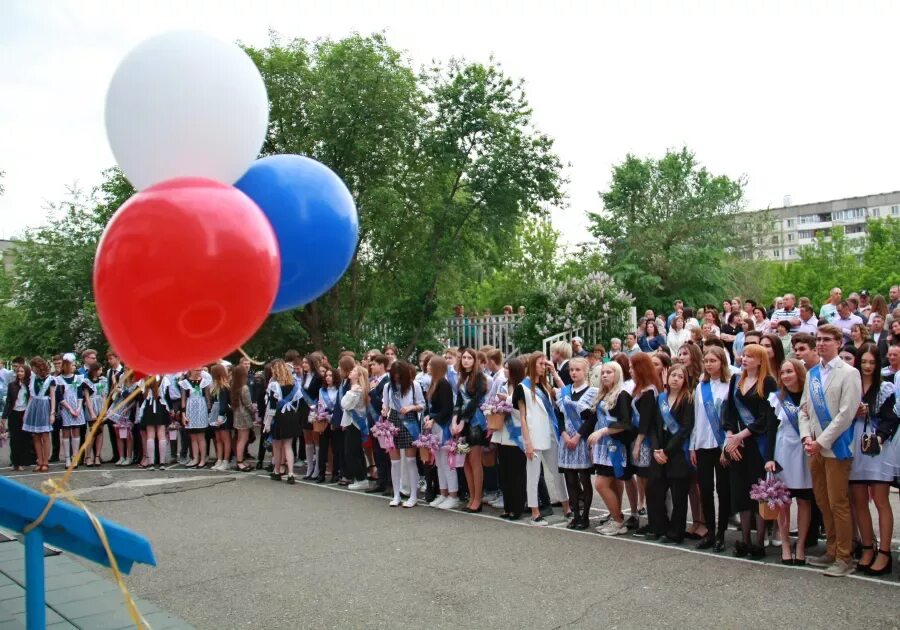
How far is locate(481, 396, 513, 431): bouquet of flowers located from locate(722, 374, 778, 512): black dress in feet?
8.54

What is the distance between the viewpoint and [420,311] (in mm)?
19672

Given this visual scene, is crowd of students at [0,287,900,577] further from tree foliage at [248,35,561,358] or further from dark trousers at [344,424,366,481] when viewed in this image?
tree foliage at [248,35,561,358]

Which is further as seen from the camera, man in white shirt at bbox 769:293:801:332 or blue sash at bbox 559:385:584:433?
man in white shirt at bbox 769:293:801:332

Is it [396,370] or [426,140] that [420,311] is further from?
[396,370]

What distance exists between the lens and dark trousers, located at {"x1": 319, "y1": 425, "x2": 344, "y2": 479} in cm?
1189

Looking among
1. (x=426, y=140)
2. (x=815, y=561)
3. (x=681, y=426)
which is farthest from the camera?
(x=426, y=140)

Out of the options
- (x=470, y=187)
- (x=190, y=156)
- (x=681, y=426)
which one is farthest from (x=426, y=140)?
(x=190, y=156)

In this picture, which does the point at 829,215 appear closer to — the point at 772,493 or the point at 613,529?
the point at 613,529

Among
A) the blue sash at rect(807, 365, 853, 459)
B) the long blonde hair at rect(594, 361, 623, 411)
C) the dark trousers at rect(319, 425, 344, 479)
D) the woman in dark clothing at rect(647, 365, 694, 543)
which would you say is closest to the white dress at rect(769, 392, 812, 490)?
the blue sash at rect(807, 365, 853, 459)

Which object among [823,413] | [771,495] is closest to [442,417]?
[771,495]

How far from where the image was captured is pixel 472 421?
9.48 metres

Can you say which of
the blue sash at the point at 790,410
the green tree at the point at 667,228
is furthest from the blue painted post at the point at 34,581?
the green tree at the point at 667,228

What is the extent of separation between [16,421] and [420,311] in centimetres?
927

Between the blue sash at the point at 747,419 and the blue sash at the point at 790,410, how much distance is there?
289mm
